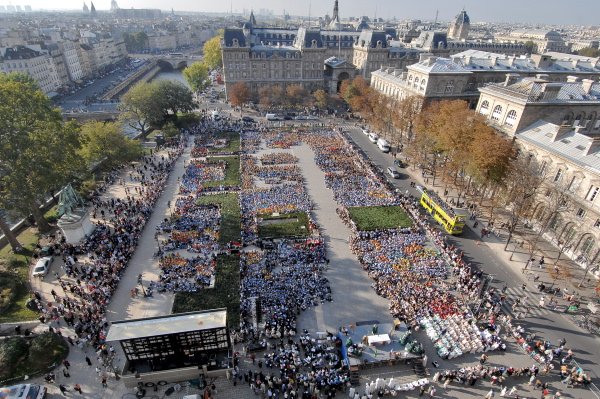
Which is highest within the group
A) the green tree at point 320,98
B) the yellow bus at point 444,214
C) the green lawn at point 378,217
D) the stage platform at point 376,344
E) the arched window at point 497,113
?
the arched window at point 497,113

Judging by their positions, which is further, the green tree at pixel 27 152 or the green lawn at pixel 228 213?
the green lawn at pixel 228 213

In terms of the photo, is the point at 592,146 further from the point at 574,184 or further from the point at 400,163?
the point at 400,163

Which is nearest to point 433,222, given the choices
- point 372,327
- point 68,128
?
point 372,327

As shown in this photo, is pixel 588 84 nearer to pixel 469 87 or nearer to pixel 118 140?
pixel 469 87

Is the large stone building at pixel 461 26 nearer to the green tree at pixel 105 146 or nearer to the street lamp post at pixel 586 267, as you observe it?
the street lamp post at pixel 586 267

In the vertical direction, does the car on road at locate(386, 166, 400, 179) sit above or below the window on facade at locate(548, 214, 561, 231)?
below

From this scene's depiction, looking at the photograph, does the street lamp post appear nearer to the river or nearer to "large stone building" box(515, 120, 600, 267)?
"large stone building" box(515, 120, 600, 267)

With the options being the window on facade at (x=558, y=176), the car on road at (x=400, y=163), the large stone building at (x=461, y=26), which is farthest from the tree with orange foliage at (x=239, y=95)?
the large stone building at (x=461, y=26)

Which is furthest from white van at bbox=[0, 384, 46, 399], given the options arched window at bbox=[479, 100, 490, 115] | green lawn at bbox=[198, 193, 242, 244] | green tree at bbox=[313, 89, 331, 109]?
green tree at bbox=[313, 89, 331, 109]
